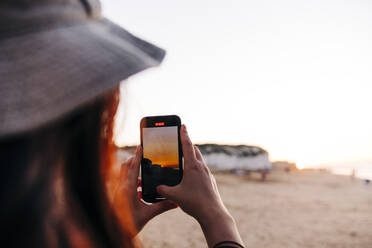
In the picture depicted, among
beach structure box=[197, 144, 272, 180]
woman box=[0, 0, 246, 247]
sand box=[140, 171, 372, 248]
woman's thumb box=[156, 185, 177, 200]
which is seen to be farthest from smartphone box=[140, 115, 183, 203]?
beach structure box=[197, 144, 272, 180]

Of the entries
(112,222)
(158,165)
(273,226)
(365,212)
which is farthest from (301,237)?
(112,222)

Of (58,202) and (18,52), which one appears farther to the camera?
(58,202)

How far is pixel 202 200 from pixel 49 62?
2.55 feet

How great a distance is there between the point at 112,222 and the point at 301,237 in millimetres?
8759

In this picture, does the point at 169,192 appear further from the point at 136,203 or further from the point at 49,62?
A: the point at 49,62

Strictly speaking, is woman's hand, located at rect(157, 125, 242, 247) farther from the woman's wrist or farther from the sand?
the sand

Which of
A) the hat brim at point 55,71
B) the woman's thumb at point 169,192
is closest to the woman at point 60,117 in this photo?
the hat brim at point 55,71

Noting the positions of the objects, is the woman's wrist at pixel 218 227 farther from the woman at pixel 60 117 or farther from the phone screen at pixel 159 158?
the phone screen at pixel 159 158

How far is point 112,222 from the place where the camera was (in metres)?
0.83

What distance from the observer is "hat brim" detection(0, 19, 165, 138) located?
494 millimetres

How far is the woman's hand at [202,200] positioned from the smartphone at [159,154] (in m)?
0.49

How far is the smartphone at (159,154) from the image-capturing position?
5.93 ft

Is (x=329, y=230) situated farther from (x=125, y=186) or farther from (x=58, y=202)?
(x=58, y=202)

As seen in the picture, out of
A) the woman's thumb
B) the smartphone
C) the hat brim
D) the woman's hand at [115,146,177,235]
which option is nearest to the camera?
the hat brim
